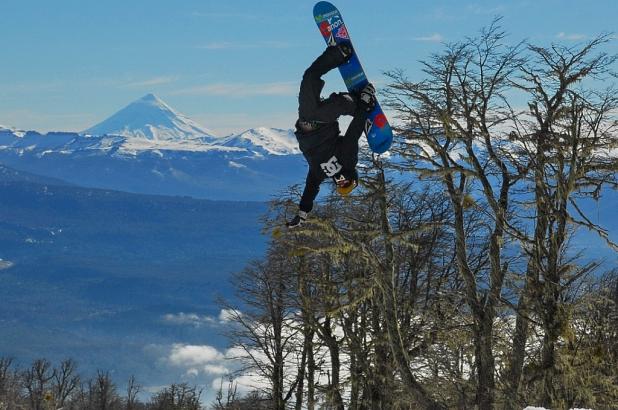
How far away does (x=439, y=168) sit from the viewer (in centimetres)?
1422

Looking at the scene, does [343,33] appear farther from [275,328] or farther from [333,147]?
[275,328]

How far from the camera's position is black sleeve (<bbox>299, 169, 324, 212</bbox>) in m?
9.44

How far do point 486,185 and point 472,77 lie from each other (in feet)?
7.09

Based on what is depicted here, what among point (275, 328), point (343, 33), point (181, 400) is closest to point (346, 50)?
point (343, 33)

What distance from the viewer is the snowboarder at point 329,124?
841cm

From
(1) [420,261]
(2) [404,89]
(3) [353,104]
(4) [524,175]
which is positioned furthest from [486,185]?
(1) [420,261]

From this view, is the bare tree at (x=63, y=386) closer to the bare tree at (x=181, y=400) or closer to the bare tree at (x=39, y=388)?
the bare tree at (x=39, y=388)

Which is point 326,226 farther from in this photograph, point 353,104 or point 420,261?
point 420,261

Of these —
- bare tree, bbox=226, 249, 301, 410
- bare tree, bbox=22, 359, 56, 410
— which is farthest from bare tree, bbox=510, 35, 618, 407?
bare tree, bbox=22, 359, 56, 410

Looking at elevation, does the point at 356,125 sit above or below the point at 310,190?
above

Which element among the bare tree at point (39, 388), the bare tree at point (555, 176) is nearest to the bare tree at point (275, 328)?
the bare tree at point (555, 176)

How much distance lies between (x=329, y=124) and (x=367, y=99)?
0.67 m

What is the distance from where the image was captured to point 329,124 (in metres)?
8.89

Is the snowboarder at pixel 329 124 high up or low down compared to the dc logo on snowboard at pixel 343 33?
down
